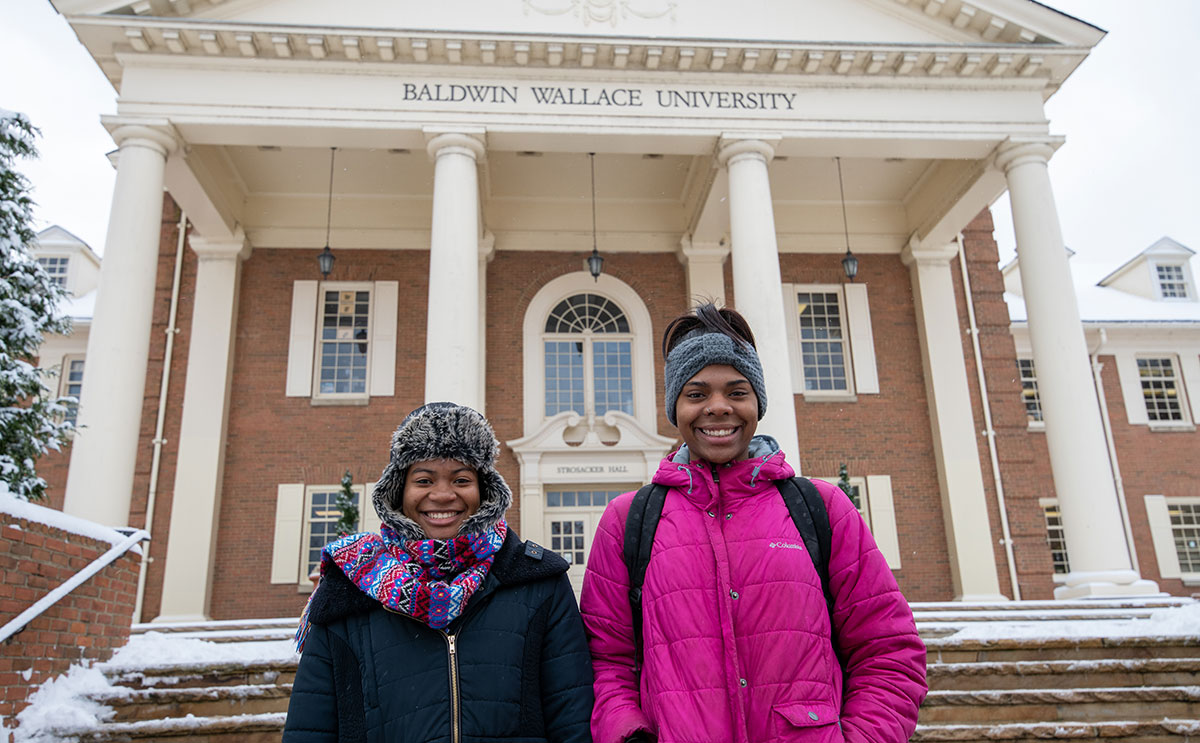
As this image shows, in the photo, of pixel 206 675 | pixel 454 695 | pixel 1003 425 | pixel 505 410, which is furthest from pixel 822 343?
pixel 454 695

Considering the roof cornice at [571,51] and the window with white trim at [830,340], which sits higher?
the roof cornice at [571,51]

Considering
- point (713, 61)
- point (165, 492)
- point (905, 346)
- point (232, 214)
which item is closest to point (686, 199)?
point (713, 61)

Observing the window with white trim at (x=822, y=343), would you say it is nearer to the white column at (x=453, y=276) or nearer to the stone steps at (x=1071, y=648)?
the white column at (x=453, y=276)

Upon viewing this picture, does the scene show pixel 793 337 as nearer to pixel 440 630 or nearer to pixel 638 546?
pixel 638 546

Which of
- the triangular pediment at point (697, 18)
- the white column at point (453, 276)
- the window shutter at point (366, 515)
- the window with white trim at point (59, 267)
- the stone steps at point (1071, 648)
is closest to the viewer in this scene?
the stone steps at point (1071, 648)

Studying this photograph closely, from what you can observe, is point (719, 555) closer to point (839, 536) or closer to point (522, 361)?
point (839, 536)

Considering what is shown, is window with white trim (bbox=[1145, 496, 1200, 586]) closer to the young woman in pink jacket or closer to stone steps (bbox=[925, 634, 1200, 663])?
stone steps (bbox=[925, 634, 1200, 663])

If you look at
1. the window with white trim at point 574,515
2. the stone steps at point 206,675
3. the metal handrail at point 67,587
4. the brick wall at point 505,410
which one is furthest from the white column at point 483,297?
the stone steps at point 206,675

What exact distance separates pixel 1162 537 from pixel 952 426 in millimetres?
10359

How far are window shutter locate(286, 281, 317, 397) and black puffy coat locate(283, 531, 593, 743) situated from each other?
1455cm

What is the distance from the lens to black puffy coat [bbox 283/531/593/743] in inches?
99.9

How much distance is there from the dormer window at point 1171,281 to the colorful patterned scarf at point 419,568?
3268cm

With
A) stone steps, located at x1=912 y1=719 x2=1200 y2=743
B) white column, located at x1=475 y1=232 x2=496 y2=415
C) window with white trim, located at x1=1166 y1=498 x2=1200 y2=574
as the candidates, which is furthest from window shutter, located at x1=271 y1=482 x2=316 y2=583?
window with white trim, located at x1=1166 y1=498 x2=1200 y2=574

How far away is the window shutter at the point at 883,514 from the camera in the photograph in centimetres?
1650
